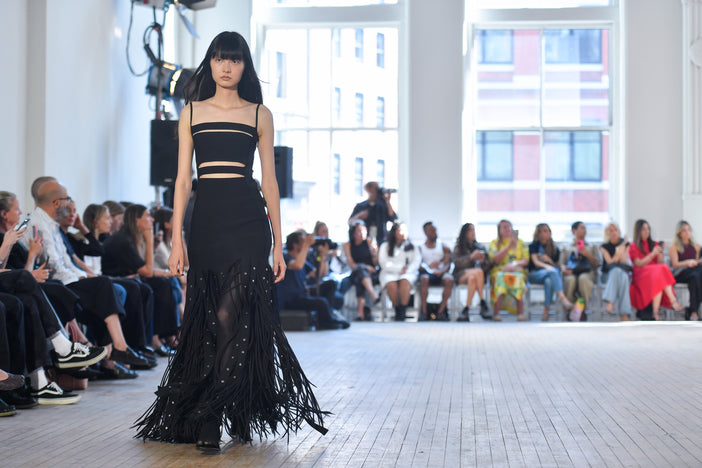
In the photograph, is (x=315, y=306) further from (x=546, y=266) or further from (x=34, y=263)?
(x=34, y=263)

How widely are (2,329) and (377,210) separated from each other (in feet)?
23.3

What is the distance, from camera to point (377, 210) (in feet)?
35.5

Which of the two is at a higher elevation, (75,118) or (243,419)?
(75,118)

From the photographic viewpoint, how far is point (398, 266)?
10242 mm

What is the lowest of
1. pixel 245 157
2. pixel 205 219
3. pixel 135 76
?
pixel 205 219

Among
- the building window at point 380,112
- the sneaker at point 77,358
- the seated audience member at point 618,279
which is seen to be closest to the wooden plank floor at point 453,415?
the sneaker at point 77,358

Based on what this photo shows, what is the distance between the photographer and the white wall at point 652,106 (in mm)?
11312

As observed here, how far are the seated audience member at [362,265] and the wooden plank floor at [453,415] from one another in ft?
10.2


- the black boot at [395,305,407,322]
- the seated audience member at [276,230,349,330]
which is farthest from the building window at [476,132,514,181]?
the seated audience member at [276,230,349,330]

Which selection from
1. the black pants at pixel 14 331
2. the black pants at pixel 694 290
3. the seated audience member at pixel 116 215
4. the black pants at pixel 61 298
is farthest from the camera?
the black pants at pixel 694 290

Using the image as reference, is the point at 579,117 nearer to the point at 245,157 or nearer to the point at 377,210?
the point at 377,210

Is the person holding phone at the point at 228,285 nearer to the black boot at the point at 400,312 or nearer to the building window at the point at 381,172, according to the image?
the black boot at the point at 400,312

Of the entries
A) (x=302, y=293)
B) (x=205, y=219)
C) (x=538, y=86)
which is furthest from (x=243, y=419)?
(x=538, y=86)

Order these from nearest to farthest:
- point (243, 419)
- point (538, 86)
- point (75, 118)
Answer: point (243, 419)
point (75, 118)
point (538, 86)
